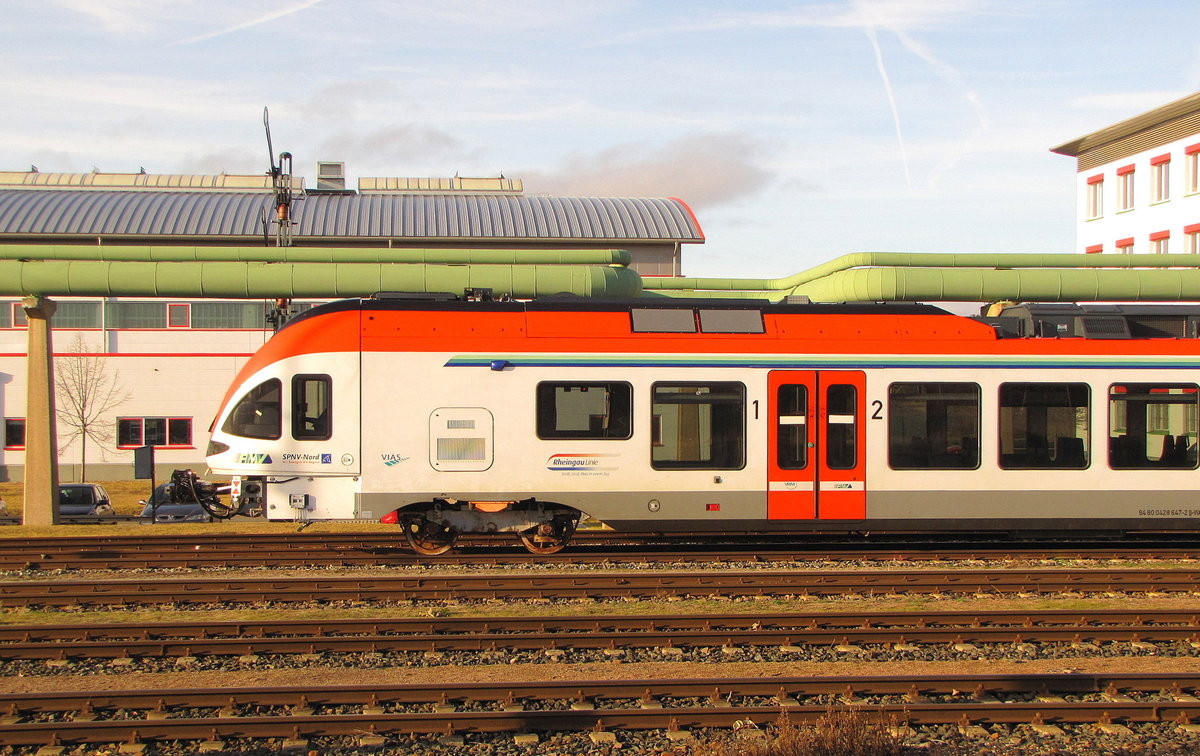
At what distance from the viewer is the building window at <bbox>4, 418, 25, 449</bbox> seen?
3562 centimetres

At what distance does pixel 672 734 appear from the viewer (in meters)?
7.25

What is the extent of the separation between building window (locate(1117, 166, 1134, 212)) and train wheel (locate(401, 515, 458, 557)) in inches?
1602

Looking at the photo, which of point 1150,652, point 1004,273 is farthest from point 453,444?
point 1004,273

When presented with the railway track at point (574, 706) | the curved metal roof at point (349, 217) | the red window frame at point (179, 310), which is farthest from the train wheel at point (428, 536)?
the curved metal roof at point (349, 217)

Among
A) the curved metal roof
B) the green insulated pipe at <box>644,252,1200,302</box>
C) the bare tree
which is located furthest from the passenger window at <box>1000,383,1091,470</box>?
the bare tree

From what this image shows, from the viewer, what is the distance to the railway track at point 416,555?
13305 mm

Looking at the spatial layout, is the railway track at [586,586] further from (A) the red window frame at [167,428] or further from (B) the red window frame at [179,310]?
(B) the red window frame at [179,310]

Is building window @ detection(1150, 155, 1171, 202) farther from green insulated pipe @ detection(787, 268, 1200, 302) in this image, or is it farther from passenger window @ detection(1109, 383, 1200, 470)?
passenger window @ detection(1109, 383, 1200, 470)

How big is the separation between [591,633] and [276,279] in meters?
12.3

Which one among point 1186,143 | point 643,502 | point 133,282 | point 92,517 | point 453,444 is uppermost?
point 1186,143

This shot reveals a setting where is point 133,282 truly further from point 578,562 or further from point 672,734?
point 672,734

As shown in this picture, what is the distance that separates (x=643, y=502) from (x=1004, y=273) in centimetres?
1181

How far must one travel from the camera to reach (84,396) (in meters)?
34.8

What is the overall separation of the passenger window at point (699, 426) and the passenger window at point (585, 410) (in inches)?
16.8
